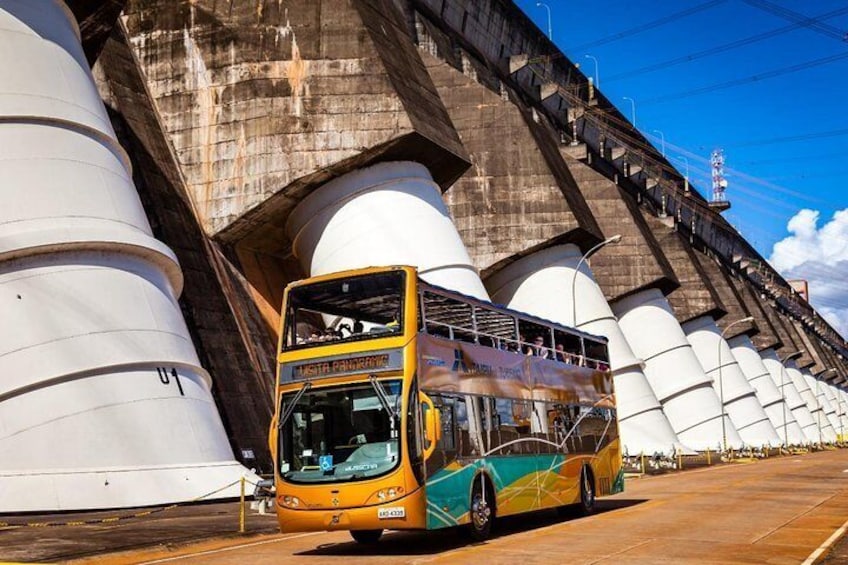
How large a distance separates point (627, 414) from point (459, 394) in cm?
3504

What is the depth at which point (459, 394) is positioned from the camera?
15.2 metres

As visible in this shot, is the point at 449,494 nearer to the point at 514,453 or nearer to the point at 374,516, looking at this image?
the point at 374,516

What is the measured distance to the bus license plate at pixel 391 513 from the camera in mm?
13391

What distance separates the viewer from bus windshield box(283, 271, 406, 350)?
14453mm

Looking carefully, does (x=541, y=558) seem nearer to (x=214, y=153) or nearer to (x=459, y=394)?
(x=459, y=394)

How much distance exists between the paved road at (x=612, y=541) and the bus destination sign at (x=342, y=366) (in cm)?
239

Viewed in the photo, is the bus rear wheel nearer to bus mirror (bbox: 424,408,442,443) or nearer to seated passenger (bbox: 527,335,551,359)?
seated passenger (bbox: 527,335,551,359)

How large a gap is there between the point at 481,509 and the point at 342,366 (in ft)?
11.0

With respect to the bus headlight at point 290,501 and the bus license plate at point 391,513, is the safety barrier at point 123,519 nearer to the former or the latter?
the bus headlight at point 290,501

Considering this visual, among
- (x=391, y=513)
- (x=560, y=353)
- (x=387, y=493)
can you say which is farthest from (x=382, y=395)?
(x=560, y=353)

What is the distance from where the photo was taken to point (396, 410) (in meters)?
13.8

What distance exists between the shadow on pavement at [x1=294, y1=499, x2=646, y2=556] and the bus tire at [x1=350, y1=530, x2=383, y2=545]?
4.3 inches

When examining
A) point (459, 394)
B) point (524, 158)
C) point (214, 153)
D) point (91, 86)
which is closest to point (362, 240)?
point (214, 153)

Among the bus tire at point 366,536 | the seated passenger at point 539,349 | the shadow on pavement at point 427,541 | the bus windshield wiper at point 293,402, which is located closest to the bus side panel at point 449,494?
the shadow on pavement at point 427,541
